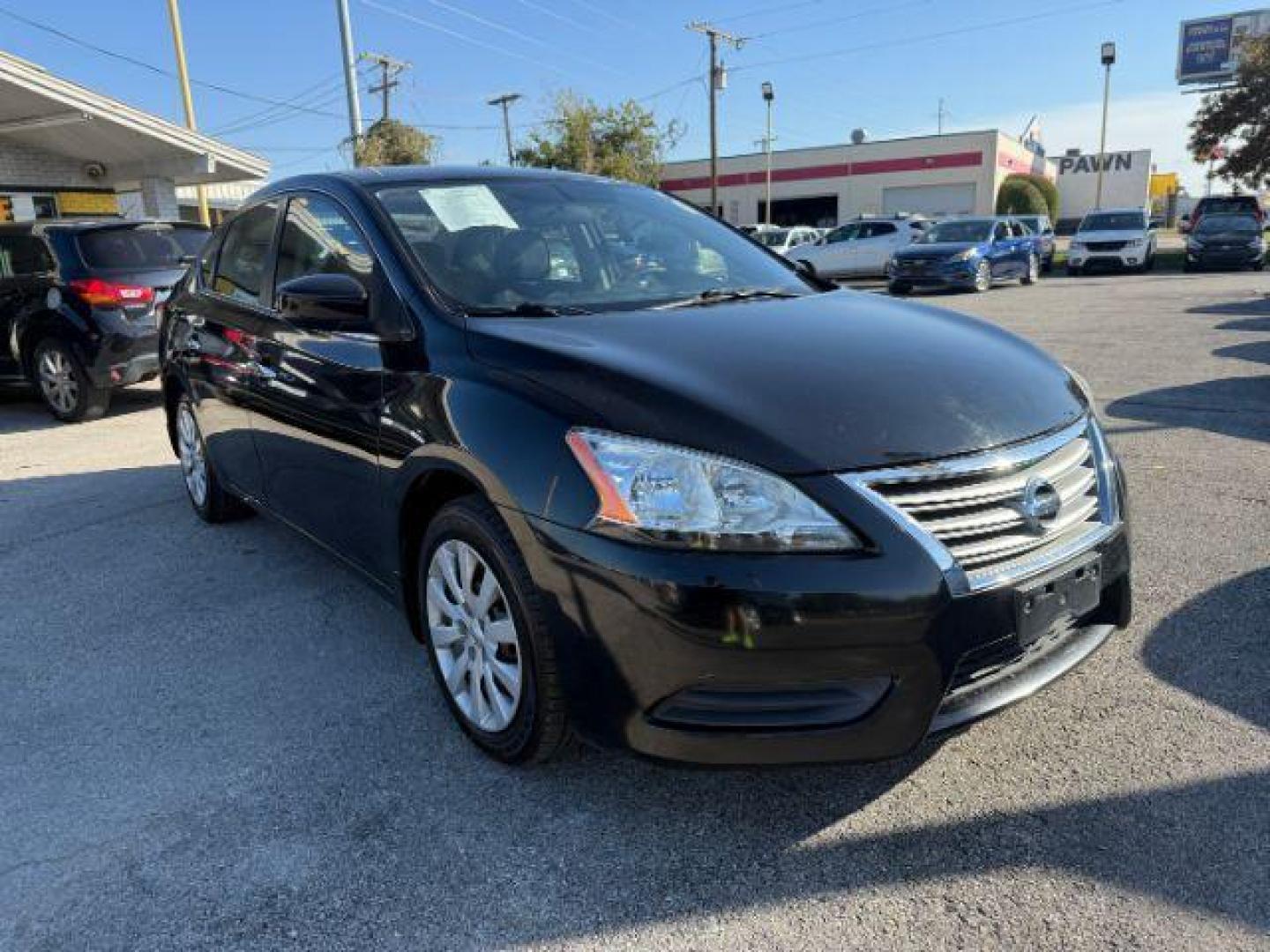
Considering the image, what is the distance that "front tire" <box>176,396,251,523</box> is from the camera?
4.89m

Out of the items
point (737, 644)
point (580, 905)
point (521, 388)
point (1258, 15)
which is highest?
point (1258, 15)

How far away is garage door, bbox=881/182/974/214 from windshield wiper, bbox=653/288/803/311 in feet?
149

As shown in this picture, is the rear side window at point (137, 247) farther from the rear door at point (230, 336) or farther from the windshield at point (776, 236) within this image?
the windshield at point (776, 236)

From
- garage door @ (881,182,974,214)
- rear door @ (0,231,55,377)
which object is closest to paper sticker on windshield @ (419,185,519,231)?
rear door @ (0,231,55,377)

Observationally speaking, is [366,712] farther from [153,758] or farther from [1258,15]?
[1258,15]

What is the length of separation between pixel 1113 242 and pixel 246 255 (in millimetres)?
24492

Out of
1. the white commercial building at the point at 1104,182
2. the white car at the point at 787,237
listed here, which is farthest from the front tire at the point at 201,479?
the white commercial building at the point at 1104,182

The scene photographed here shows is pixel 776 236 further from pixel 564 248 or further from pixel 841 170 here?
pixel 841 170

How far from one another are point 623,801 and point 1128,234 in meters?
25.8

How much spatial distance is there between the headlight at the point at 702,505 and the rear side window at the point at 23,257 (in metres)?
7.74

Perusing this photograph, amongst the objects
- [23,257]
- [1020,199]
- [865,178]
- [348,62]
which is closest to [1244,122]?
[1020,199]

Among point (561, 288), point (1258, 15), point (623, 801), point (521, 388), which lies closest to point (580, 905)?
point (623, 801)

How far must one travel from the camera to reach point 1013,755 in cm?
269

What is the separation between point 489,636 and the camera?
2.63 meters
